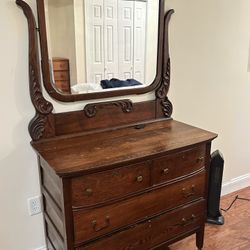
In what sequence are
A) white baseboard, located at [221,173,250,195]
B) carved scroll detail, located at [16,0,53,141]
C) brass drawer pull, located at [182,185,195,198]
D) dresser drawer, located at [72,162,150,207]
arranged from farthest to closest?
white baseboard, located at [221,173,250,195] → brass drawer pull, located at [182,185,195,198] → carved scroll detail, located at [16,0,53,141] → dresser drawer, located at [72,162,150,207]

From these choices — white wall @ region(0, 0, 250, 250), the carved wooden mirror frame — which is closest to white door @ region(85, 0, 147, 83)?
the carved wooden mirror frame

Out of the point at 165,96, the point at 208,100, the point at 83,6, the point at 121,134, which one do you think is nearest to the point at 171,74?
the point at 165,96

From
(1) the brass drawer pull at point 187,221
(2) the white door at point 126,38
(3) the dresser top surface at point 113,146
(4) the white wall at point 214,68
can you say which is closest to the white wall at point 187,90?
(4) the white wall at point 214,68

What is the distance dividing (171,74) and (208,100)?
1.51ft

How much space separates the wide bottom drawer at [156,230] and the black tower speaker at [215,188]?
35 cm

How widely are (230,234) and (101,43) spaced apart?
1.69 meters

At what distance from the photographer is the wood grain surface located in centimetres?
205

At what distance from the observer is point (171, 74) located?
2.08 metres

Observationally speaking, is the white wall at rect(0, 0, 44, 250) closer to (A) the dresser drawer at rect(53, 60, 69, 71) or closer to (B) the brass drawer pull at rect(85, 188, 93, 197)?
(A) the dresser drawer at rect(53, 60, 69, 71)

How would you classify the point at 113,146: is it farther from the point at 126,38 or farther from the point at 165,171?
the point at 126,38

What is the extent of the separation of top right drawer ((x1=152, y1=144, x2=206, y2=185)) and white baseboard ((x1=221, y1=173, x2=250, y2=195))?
1.05m

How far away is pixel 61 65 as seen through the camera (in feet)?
5.35

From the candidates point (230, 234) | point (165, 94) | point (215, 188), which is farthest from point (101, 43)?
point (230, 234)

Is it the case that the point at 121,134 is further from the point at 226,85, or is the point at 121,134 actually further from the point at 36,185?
the point at 226,85
